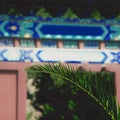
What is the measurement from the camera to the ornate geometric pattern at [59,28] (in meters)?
8.01

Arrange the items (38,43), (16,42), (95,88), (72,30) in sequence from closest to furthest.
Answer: (95,88) < (16,42) < (38,43) < (72,30)

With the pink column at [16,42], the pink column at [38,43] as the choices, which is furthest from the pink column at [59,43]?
the pink column at [16,42]

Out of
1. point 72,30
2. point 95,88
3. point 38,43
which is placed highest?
point 72,30

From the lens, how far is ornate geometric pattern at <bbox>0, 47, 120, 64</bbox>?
792cm

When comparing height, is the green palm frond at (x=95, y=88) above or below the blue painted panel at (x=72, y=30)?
below

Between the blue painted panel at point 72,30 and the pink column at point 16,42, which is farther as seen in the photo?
the blue painted panel at point 72,30

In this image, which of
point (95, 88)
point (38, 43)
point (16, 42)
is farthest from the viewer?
point (38, 43)

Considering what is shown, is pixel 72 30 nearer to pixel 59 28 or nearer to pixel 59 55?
pixel 59 28

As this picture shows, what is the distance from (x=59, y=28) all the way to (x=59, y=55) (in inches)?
21.4

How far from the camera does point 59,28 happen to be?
26.9 feet

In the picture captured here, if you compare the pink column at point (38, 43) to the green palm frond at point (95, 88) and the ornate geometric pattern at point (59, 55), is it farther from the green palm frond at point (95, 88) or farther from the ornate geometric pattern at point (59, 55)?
the green palm frond at point (95, 88)

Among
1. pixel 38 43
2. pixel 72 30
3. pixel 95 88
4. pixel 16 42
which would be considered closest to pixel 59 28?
pixel 72 30

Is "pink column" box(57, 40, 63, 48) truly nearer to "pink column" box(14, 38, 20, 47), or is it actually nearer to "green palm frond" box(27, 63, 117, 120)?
"pink column" box(14, 38, 20, 47)

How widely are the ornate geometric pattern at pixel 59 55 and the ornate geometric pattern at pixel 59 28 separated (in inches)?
10.6
